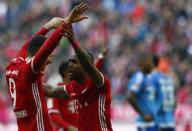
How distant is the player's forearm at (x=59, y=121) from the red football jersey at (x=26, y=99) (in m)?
2.20

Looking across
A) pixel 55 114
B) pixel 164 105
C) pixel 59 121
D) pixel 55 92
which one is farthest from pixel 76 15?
pixel 164 105

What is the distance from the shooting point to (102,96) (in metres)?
9.74

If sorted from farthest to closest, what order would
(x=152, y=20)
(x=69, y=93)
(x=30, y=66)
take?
(x=152, y=20)
(x=69, y=93)
(x=30, y=66)

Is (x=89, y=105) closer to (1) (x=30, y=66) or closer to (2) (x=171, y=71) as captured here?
(1) (x=30, y=66)

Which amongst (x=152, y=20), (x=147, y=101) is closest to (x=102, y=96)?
(x=147, y=101)

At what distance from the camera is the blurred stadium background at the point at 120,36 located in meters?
23.5

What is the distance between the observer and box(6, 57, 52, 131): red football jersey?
9789mm

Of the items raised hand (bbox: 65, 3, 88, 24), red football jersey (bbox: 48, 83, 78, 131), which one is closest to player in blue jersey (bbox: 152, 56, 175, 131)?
red football jersey (bbox: 48, 83, 78, 131)

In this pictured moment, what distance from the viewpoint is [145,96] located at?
1482cm

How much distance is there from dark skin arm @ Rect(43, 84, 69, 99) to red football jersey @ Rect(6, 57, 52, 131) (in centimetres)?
83

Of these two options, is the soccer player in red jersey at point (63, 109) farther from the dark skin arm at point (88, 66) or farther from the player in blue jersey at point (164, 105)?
the player in blue jersey at point (164, 105)

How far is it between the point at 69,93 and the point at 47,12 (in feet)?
63.2

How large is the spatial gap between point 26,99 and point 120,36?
671 inches

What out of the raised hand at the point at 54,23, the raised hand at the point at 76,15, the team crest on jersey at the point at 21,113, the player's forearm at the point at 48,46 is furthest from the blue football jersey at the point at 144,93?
the raised hand at the point at 76,15
